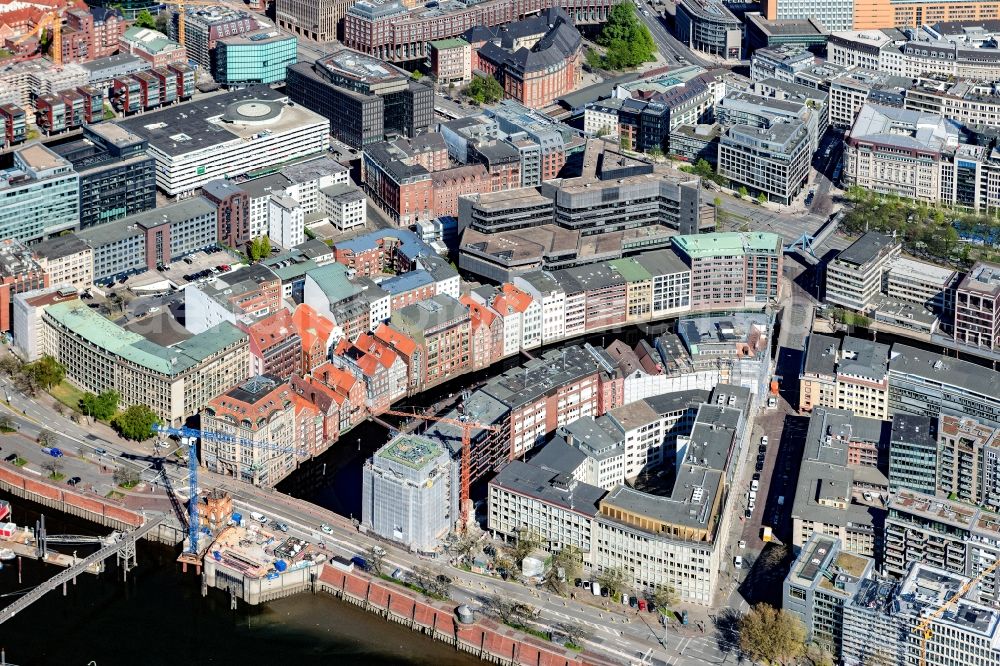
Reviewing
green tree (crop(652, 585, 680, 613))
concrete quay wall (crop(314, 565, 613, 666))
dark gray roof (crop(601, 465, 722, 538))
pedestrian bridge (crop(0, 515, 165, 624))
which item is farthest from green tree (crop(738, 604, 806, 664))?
pedestrian bridge (crop(0, 515, 165, 624))

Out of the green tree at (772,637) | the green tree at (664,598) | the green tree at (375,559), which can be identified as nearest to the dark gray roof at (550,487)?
the green tree at (664,598)

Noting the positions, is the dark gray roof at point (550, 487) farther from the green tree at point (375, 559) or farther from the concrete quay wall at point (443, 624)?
the concrete quay wall at point (443, 624)

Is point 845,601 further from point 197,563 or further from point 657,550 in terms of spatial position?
point 197,563

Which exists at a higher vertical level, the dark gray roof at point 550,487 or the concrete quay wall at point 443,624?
the dark gray roof at point 550,487

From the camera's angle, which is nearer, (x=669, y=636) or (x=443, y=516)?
(x=669, y=636)

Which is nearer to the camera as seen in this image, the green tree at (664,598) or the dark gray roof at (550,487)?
the green tree at (664,598)

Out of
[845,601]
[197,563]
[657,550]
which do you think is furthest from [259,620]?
[845,601]

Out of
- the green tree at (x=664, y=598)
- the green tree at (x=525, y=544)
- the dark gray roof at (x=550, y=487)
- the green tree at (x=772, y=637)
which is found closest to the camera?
the green tree at (x=772, y=637)
